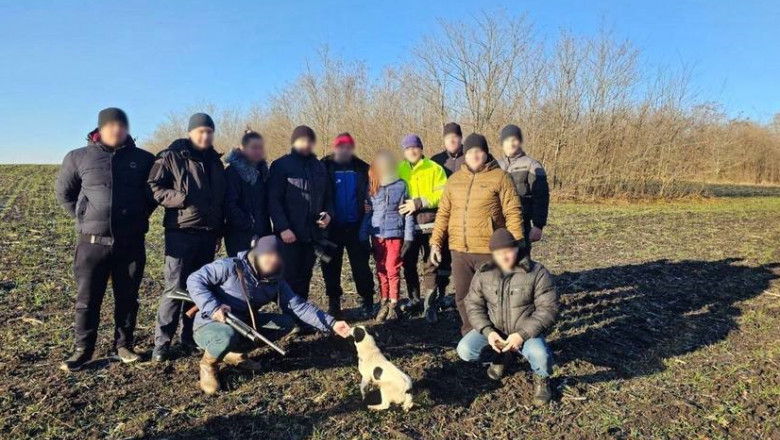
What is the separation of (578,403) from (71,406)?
356cm

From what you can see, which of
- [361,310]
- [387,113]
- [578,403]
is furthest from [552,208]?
[578,403]

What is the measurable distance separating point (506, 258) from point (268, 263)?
181 centimetres

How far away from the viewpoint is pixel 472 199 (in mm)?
4520

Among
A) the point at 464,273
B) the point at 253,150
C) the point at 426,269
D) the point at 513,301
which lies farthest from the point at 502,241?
the point at 253,150

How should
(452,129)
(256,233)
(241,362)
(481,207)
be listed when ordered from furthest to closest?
(452,129), (256,233), (481,207), (241,362)

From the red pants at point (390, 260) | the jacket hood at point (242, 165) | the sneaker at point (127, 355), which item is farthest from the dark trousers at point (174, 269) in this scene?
the red pants at point (390, 260)

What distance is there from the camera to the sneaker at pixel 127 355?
14.3 feet

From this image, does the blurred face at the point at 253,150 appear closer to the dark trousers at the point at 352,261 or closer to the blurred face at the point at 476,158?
the dark trousers at the point at 352,261

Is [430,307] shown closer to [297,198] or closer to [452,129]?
[297,198]

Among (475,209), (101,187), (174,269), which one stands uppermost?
(101,187)

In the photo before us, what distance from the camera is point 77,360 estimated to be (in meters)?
4.23

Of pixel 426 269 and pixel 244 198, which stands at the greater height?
pixel 244 198

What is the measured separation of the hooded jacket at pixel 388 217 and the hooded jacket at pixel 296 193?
1.98ft

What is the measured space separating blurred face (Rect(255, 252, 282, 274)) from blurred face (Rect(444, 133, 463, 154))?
2484 mm
